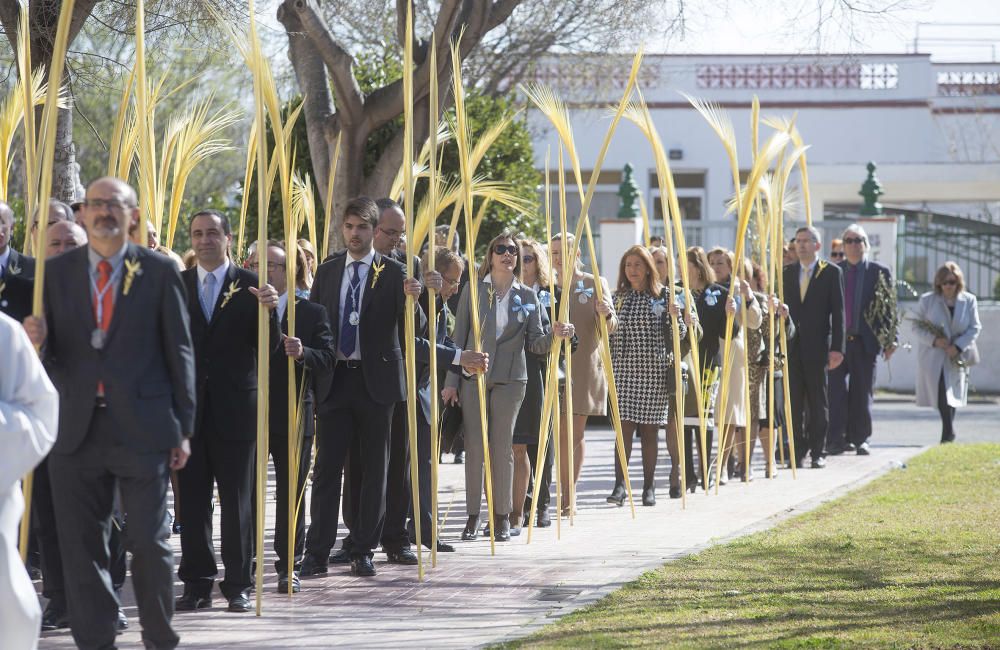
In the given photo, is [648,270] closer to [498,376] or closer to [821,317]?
Answer: [498,376]

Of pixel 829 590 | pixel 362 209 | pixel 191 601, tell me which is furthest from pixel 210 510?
pixel 829 590

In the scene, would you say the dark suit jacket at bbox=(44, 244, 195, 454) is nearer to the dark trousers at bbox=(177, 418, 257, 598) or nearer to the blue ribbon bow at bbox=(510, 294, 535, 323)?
the dark trousers at bbox=(177, 418, 257, 598)

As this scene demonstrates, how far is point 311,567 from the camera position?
7.93m

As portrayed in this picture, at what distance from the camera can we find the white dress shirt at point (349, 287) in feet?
25.9

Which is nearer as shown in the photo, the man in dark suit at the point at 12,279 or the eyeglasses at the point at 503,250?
the man in dark suit at the point at 12,279

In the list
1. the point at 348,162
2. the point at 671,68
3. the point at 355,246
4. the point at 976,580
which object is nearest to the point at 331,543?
the point at 355,246

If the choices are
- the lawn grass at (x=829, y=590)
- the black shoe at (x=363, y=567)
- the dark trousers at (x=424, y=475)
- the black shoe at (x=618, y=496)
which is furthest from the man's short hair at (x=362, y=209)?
the black shoe at (x=618, y=496)

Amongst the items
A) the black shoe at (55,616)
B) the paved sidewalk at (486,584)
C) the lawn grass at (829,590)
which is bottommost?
the paved sidewalk at (486,584)

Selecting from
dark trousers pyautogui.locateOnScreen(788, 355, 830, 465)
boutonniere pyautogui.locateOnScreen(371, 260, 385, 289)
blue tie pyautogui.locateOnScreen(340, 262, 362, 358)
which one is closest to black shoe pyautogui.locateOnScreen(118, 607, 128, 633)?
blue tie pyautogui.locateOnScreen(340, 262, 362, 358)

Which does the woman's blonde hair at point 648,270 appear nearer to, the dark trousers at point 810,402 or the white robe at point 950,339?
the dark trousers at point 810,402

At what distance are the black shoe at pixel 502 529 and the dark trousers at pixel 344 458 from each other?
1.47 metres

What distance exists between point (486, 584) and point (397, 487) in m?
1.00

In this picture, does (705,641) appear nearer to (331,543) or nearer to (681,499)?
(331,543)

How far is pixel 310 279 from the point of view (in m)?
9.27
